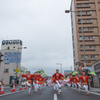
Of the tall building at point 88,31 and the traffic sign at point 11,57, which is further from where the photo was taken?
the tall building at point 88,31

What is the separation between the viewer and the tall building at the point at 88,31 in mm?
49031

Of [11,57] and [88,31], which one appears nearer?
[11,57]

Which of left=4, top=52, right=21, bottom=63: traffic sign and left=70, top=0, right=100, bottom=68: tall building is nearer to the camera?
left=4, top=52, right=21, bottom=63: traffic sign

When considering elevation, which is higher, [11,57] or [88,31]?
[88,31]

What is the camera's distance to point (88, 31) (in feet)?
169

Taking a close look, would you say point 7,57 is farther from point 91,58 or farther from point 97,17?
point 97,17

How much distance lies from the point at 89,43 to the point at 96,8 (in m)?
14.9

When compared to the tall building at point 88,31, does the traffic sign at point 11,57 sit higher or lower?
lower

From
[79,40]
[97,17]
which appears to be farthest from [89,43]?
[97,17]

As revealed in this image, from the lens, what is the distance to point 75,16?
175 ft

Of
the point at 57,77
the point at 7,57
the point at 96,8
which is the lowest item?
the point at 57,77

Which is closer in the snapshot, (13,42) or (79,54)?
(79,54)

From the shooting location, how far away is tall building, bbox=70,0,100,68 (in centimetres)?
4903

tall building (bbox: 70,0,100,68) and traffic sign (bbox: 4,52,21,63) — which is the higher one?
tall building (bbox: 70,0,100,68)
